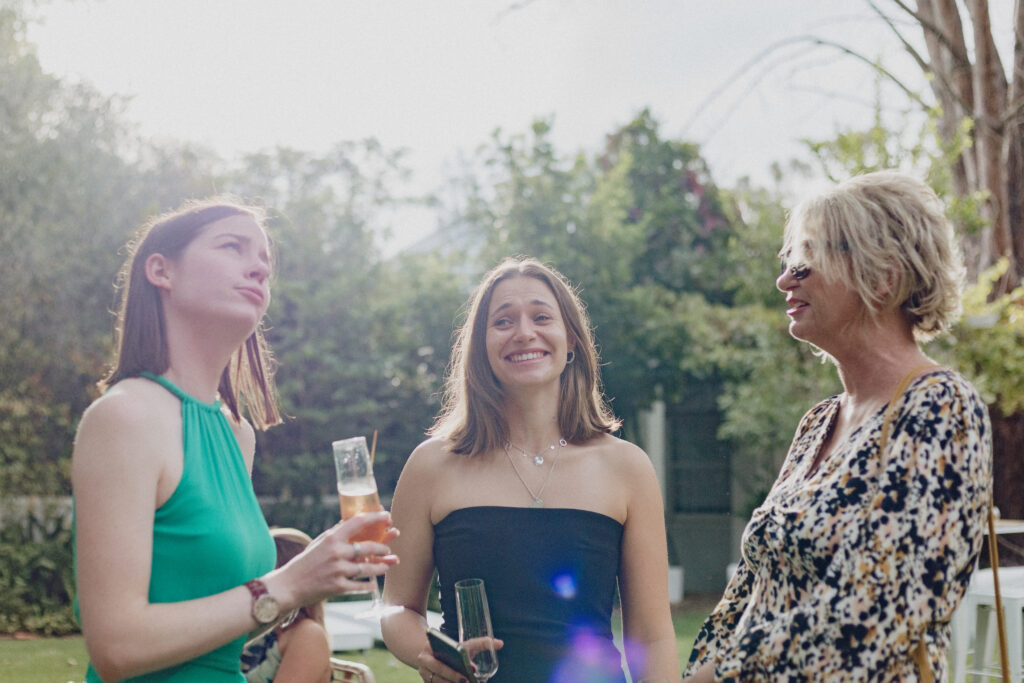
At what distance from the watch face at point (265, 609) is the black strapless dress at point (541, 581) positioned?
101cm

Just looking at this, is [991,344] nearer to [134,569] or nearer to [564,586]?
[564,586]

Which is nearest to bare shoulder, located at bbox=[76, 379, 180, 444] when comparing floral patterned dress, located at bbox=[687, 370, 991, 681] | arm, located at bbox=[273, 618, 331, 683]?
floral patterned dress, located at bbox=[687, 370, 991, 681]

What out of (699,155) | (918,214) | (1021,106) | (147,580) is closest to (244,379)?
(147,580)

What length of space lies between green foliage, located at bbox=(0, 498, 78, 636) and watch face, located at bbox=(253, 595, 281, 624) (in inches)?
363

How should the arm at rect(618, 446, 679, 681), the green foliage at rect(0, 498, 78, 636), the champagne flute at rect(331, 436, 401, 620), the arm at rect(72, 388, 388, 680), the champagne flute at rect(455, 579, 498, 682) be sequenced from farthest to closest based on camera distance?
1. the green foliage at rect(0, 498, 78, 636)
2. the arm at rect(618, 446, 679, 681)
3. the champagne flute at rect(455, 579, 498, 682)
4. the champagne flute at rect(331, 436, 401, 620)
5. the arm at rect(72, 388, 388, 680)

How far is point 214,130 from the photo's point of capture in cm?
1391

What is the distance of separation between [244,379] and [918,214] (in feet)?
5.67

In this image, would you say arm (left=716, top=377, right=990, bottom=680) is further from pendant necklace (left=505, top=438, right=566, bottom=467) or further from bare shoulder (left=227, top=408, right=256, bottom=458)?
bare shoulder (left=227, top=408, right=256, bottom=458)

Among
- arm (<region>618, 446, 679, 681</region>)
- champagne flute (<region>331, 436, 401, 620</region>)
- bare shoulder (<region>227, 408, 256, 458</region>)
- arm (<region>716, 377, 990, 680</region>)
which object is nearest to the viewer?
arm (<region>716, 377, 990, 680</region>)

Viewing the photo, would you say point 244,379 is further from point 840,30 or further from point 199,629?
point 840,30

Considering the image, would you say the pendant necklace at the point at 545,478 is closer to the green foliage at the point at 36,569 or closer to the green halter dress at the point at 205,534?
the green halter dress at the point at 205,534

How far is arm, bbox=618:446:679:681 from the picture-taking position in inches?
111

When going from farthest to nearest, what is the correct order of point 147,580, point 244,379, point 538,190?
point 538,190
point 244,379
point 147,580

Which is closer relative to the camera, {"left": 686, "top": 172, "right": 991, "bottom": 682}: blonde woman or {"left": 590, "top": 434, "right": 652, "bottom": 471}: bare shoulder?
{"left": 686, "top": 172, "right": 991, "bottom": 682}: blonde woman
